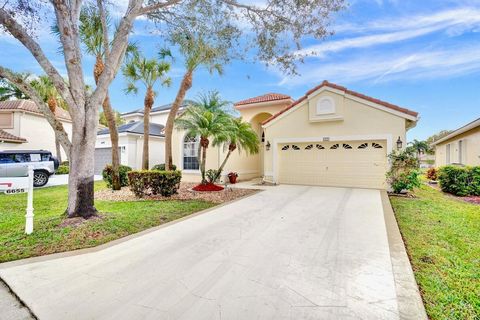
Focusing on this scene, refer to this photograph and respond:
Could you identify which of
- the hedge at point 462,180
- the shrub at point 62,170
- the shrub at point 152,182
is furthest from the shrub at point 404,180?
the shrub at point 62,170

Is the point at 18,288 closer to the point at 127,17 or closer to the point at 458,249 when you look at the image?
the point at 127,17

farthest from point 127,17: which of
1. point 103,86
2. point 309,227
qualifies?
point 309,227

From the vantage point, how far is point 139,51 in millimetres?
12625

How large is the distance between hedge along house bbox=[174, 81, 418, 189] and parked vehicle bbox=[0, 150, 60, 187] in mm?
10699

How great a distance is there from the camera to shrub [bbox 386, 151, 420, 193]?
1130 centimetres

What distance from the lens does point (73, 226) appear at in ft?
19.9

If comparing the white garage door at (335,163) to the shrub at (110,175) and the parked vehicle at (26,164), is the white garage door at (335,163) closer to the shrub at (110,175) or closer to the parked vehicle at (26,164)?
the shrub at (110,175)

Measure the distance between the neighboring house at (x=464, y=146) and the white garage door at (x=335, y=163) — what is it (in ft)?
19.8

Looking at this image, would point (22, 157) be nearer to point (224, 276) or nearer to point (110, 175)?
point (110, 175)

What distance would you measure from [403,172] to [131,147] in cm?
1971

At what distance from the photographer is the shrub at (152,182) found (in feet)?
35.6

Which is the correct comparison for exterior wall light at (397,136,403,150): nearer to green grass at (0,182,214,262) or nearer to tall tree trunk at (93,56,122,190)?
green grass at (0,182,214,262)

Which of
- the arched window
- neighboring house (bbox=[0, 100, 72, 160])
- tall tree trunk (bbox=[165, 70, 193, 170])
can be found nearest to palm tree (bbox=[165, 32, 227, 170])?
tall tree trunk (bbox=[165, 70, 193, 170])

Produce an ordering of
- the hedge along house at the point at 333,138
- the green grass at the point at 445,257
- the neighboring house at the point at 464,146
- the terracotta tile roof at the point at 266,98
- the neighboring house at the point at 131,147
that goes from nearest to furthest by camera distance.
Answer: the green grass at the point at 445,257
the hedge along house at the point at 333,138
the neighboring house at the point at 464,146
the terracotta tile roof at the point at 266,98
the neighboring house at the point at 131,147
